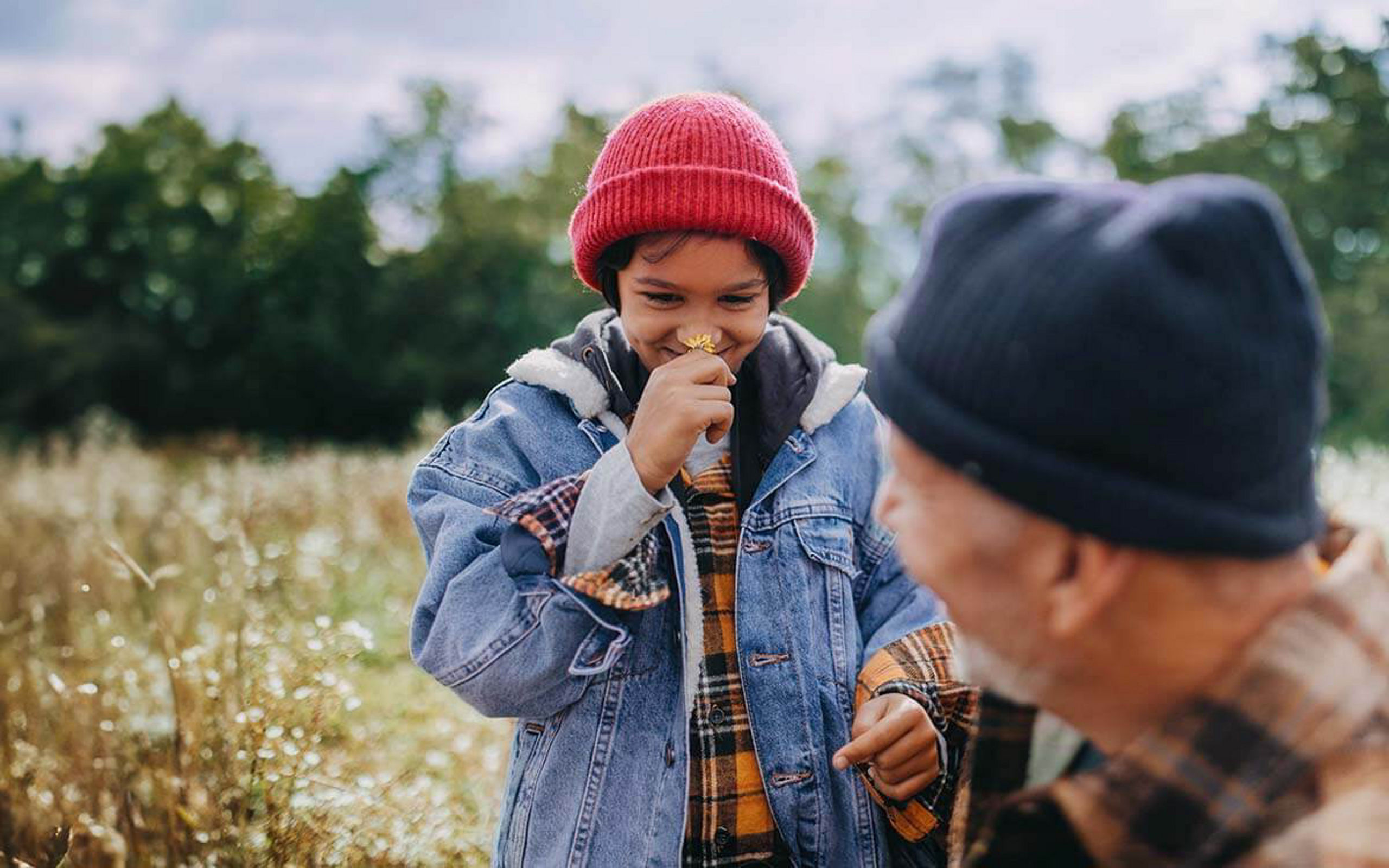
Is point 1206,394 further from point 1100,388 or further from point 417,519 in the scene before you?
point 417,519

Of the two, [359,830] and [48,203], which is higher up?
[48,203]

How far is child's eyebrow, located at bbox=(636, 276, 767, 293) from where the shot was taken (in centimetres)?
204

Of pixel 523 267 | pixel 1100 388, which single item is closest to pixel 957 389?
pixel 1100 388

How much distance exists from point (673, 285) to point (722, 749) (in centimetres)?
82

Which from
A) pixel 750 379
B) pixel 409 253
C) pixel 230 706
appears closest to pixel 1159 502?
pixel 750 379

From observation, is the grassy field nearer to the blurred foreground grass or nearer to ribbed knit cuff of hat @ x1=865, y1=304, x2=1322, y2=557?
the blurred foreground grass

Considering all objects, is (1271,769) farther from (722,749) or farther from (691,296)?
(691,296)

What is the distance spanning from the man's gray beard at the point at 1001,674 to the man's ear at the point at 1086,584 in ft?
0.34

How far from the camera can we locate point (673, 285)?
Answer: 6.69ft

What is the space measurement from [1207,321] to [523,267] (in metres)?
17.5

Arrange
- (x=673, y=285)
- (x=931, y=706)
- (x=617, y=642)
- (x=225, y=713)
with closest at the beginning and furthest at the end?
(x=617, y=642)
(x=931, y=706)
(x=673, y=285)
(x=225, y=713)

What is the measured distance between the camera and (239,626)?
2.90 metres

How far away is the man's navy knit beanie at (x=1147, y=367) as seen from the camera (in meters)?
1.04

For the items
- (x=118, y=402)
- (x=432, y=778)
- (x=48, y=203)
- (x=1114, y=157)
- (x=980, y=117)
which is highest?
(x=48, y=203)
